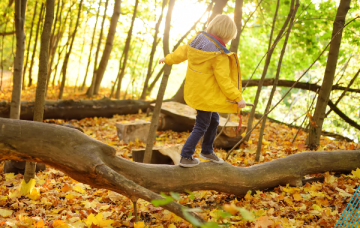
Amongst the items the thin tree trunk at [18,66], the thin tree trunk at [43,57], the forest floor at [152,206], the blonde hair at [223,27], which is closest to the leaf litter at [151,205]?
the forest floor at [152,206]

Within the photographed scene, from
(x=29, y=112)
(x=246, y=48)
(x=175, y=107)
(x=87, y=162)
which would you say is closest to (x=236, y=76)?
(x=87, y=162)

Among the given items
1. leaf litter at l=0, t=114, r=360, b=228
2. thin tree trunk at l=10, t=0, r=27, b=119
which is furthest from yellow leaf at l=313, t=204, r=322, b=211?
thin tree trunk at l=10, t=0, r=27, b=119

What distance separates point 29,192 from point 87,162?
4.16ft

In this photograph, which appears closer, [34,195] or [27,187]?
[34,195]

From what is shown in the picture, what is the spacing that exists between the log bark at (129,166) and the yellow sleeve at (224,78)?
94 cm

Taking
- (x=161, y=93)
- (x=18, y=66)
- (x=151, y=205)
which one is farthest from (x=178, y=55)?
(x=18, y=66)

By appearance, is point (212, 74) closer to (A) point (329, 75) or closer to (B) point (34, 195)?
(B) point (34, 195)

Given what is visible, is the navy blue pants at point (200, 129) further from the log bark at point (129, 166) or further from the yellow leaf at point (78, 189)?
the yellow leaf at point (78, 189)

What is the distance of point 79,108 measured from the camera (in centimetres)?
787

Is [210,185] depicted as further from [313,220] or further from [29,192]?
[29,192]

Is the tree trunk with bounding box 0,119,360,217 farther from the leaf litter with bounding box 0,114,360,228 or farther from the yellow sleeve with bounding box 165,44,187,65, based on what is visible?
the yellow sleeve with bounding box 165,44,187,65

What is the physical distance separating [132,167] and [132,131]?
316cm

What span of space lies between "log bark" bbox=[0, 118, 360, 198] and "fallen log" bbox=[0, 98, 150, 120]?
16.3 ft

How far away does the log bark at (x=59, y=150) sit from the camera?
2.32 metres
